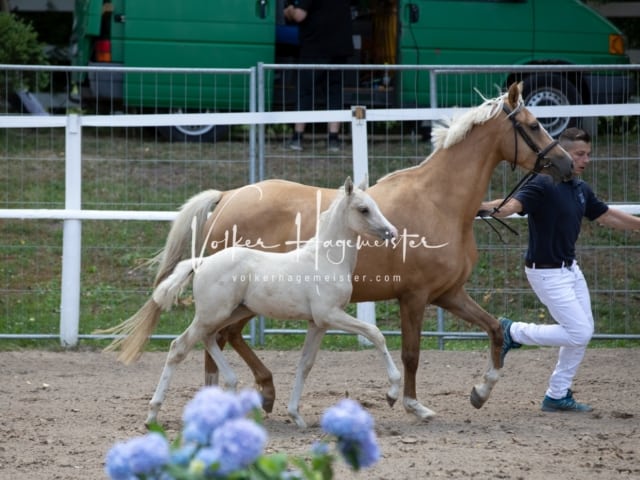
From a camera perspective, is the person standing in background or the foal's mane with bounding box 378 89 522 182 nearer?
the foal's mane with bounding box 378 89 522 182

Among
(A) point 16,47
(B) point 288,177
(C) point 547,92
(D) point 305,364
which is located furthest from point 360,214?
(A) point 16,47

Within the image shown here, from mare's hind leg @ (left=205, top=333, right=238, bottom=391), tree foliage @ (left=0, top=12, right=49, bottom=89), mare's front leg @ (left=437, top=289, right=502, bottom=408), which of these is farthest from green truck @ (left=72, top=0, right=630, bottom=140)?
A: mare's hind leg @ (left=205, top=333, right=238, bottom=391)

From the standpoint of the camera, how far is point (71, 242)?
8.23 metres

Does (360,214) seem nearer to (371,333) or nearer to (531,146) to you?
(371,333)

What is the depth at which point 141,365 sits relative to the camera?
7.85 m

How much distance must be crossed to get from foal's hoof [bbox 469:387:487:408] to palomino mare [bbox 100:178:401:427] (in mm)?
879

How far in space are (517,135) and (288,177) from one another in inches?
159

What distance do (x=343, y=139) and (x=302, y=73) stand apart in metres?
0.89

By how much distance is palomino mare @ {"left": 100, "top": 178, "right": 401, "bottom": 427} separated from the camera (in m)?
5.62

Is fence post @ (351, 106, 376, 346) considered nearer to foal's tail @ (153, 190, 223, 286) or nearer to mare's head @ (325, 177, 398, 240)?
foal's tail @ (153, 190, 223, 286)

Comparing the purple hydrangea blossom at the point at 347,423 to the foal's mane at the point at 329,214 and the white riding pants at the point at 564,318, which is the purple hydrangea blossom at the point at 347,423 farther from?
the white riding pants at the point at 564,318

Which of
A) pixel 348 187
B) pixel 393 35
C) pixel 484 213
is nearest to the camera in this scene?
pixel 348 187

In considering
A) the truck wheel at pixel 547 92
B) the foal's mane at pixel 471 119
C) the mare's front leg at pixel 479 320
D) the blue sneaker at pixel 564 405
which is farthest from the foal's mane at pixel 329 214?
the truck wheel at pixel 547 92

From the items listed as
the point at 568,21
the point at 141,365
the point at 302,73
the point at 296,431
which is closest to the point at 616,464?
the point at 296,431
